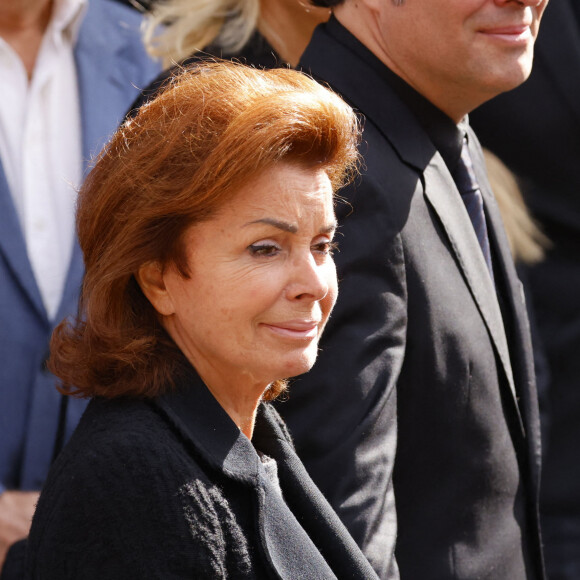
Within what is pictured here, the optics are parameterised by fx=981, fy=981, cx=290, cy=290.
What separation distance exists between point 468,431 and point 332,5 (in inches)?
41.1

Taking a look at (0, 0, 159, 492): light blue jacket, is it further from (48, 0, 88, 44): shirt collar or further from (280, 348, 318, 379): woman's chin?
(280, 348, 318, 379): woman's chin

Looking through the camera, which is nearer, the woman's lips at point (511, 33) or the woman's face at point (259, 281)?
the woman's face at point (259, 281)

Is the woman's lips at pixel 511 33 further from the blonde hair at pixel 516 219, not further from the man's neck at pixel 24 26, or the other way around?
the man's neck at pixel 24 26

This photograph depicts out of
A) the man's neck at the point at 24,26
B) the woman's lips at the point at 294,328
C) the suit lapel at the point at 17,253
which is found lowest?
the suit lapel at the point at 17,253

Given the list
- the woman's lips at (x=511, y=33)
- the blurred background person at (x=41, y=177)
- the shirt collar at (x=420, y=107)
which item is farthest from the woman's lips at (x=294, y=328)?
the blurred background person at (x=41, y=177)

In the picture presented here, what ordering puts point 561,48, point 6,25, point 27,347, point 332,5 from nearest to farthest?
1. point 332,5
2. point 27,347
3. point 6,25
4. point 561,48

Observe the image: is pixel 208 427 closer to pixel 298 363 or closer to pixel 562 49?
pixel 298 363

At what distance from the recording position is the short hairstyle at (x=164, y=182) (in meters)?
1.54

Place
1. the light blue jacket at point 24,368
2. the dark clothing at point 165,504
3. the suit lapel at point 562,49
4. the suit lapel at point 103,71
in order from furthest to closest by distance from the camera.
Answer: the suit lapel at point 562,49, the suit lapel at point 103,71, the light blue jacket at point 24,368, the dark clothing at point 165,504

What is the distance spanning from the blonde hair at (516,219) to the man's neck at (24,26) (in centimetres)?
165

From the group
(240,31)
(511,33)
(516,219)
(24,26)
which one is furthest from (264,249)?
(516,219)

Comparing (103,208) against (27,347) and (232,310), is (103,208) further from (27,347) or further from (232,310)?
(27,347)

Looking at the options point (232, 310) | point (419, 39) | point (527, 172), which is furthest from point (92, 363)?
point (527, 172)

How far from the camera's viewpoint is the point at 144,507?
145cm
